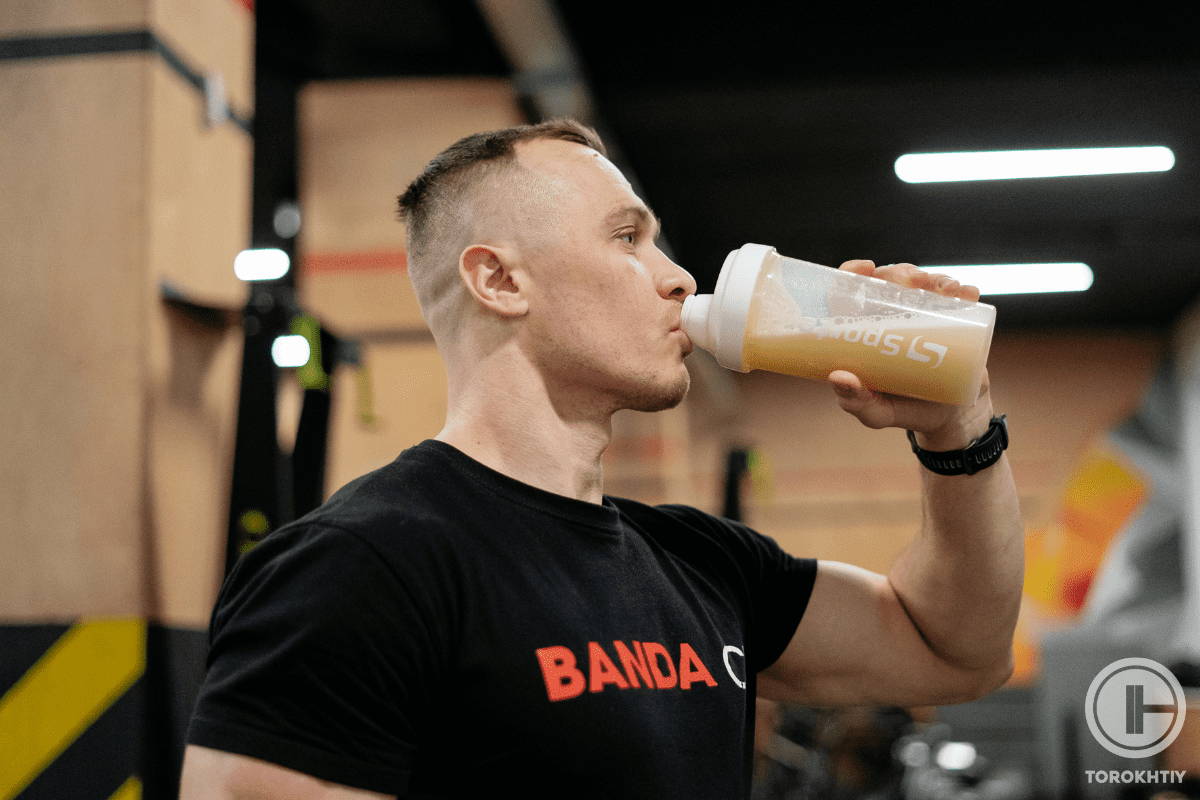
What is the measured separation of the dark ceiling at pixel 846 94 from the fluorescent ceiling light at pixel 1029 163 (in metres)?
0.10

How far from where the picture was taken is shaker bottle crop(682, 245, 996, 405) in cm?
139

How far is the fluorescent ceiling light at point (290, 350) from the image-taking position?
220 centimetres

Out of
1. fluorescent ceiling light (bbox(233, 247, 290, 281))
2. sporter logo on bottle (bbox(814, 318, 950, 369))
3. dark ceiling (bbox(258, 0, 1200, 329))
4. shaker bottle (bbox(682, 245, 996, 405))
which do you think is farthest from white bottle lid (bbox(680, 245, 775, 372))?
dark ceiling (bbox(258, 0, 1200, 329))

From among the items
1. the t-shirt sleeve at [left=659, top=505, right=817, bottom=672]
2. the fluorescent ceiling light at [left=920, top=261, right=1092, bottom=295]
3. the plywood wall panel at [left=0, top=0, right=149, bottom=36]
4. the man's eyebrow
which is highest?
the fluorescent ceiling light at [left=920, top=261, right=1092, bottom=295]

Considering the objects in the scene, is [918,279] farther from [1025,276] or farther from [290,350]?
[1025,276]

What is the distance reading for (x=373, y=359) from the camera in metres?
4.85

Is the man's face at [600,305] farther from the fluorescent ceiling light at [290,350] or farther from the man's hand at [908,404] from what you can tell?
the fluorescent ceiling light at [290,350]

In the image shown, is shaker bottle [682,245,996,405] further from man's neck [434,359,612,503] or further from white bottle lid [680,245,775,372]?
man's neck [434,359,612,503]

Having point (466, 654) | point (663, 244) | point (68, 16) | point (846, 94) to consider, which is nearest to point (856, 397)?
point (466, 654)

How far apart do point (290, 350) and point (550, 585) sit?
3.86ft

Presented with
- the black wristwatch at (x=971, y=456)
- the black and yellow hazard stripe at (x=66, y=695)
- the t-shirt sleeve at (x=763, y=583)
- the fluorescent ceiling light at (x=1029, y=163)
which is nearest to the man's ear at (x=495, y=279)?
the t-shirt sleeve at (x=763, y=583)

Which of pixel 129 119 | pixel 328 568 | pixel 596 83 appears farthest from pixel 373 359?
pixel 328 568

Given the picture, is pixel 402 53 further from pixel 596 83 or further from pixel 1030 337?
pixel 1030 337

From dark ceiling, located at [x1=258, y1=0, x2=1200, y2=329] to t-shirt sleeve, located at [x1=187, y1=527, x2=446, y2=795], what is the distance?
3721 mm
